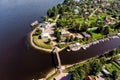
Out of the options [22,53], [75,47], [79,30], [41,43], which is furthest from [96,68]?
[79,30]

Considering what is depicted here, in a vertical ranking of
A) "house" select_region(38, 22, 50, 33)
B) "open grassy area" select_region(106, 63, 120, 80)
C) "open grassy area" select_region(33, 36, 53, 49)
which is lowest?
"open grassy area" select_region(106, 63, 120, 80)

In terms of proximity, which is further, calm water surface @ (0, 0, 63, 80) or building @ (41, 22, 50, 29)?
building @ (41, 22, 50, 29)

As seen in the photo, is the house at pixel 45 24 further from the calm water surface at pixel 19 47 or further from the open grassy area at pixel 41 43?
the open grassy area at pixel 41 43

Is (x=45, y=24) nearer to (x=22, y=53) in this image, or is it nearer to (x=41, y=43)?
(x=41, y=43)

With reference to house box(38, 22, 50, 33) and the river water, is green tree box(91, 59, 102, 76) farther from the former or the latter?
house box(38, 22, 50, 33)

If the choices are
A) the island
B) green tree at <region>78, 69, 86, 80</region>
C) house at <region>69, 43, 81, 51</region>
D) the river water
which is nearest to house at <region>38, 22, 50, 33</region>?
the island

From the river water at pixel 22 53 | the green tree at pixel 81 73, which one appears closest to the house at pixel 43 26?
the river water at pixel 22 53
